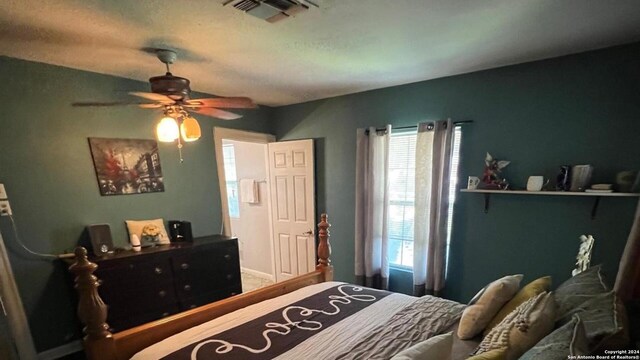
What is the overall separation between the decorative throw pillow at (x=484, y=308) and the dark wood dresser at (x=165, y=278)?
2.24 metres

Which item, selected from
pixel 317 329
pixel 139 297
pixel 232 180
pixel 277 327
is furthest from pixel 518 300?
pixel 232 180

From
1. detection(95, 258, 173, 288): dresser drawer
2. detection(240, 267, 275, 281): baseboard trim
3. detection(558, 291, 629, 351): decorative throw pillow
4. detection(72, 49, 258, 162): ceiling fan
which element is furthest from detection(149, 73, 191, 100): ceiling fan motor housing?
detection(240, 267, 275, 281): baseboard trim

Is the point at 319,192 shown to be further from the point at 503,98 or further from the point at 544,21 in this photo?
the point at 544,21

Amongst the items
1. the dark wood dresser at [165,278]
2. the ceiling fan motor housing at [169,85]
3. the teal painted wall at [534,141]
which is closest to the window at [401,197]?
the teal painted wall at [534,141]

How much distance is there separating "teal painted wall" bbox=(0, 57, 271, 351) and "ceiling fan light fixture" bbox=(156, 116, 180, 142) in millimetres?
973

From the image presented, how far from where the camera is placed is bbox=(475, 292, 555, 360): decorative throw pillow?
3.49 feet

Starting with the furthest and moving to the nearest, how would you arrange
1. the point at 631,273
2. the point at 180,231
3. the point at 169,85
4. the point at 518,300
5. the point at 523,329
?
the point at 180,231, the point at 169,85, the point at 518,300, the point at 631,273, the point at 523,329

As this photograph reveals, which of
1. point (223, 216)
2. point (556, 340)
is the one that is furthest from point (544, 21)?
point (223, 216)

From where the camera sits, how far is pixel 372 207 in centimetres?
310

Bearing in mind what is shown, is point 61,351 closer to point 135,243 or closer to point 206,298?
point 135,243

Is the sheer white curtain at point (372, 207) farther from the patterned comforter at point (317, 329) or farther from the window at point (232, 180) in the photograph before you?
the window at point (232, 180)

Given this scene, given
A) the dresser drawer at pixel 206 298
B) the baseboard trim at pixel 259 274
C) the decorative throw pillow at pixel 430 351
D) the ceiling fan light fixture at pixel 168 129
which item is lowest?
the baseboard trim at pixel 259 274

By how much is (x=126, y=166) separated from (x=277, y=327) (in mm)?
2143

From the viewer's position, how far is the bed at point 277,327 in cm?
129
